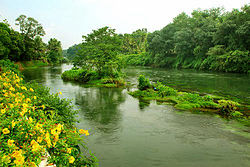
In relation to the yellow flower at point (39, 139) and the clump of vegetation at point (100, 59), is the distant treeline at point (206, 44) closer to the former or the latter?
the clump of vegetation at point (100, 59)

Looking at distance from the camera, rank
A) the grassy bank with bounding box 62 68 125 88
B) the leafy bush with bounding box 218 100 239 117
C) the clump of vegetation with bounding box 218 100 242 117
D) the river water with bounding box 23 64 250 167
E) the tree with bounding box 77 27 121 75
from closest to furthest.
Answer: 1. the river water with bounding box 23 64 250 167
2. the clump of vegetation with bounding box 218 100 242 117
3. the leafy bush with bounding box 218 100 239 117
4. the grassy bank with bounding box 62 68 125 88
5. the tree with bounding box 77 27 121 75

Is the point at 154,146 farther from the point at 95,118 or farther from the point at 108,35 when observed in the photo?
the point at 108,35

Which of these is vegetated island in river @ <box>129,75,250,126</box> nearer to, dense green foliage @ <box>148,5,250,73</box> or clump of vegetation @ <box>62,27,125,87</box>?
clump of vegetation @ <box>62,27,125,87</box>

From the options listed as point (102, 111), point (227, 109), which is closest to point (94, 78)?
point (102, 111)

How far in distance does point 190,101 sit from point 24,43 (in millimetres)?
46582

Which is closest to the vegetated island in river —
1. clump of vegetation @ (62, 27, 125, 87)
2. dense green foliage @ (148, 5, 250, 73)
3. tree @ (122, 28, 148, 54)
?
clump of vegetation @ (62, 27, 125, 87)

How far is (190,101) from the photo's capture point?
10984mm

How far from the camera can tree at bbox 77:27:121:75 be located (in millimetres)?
20094

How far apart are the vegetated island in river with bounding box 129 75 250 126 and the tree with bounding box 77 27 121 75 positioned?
20.7 feet

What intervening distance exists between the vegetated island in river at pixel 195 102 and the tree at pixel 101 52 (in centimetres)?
631

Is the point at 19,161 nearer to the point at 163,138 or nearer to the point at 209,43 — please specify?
the point at 163,138

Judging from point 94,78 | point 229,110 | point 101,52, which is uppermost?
point 101,52

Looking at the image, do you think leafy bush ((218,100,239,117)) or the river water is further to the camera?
leafy bush ((218,100,239,117))

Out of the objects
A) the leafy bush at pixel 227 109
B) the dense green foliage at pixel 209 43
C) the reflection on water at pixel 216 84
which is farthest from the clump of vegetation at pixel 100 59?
the dense green foliage at pixel 209 43
